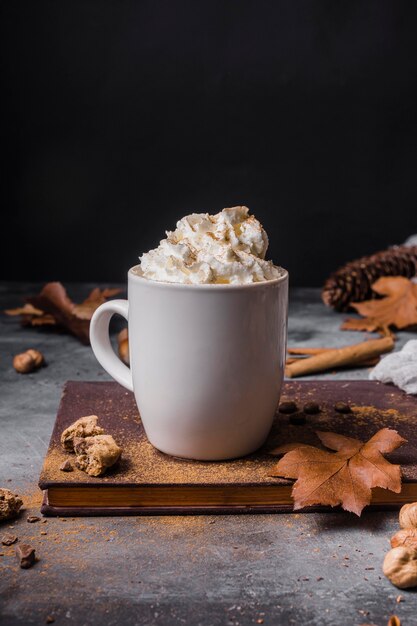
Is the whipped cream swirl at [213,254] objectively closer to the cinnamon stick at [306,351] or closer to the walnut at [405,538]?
the walnut at [405,538]

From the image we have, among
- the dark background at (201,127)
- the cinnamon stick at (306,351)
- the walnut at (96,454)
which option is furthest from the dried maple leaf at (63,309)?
the walnut at (96,454)

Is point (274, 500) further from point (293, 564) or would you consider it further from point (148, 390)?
point (148, 390)

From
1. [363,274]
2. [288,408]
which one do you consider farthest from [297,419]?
[363,274]

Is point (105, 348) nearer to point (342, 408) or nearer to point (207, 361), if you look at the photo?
point (207, 361)

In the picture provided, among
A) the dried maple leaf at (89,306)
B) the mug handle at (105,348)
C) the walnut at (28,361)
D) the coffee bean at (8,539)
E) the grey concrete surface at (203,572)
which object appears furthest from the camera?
the dried maple leaf at (89,306)

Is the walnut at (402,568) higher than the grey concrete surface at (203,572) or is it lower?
higher

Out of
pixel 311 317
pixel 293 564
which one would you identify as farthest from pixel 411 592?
pixel 311 317

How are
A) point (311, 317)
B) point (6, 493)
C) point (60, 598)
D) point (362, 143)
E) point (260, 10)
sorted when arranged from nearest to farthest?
point (60, 598)
point (6, 493)
point (311, 317)
point (260, 10)
point (362, 143)
